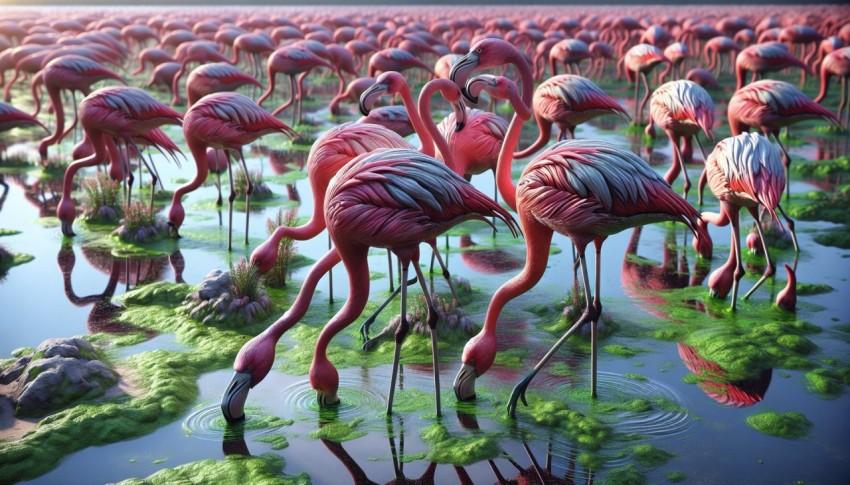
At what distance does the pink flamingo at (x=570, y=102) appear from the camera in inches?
316

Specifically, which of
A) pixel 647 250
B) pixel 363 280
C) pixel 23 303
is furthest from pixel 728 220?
pixel 23 303

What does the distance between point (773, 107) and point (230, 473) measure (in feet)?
22.5

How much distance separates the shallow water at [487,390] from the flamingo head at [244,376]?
13 cm

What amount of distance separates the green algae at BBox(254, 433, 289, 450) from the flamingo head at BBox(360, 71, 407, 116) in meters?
1.99

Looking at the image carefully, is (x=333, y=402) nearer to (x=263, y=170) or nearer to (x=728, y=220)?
(x=728, y=220)

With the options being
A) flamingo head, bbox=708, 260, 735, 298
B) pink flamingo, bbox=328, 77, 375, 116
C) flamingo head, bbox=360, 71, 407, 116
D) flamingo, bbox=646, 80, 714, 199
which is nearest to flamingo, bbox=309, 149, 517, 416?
flamingo head, bbox=360, 71, 407, 116

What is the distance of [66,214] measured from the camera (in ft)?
28.7

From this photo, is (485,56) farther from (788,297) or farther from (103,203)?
(103,203)

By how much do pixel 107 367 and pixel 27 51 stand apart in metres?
12.2

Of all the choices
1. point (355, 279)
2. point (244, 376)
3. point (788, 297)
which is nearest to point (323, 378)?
point (244, 376)

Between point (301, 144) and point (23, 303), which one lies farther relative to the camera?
point (301, 144)

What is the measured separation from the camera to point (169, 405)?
5.00 m

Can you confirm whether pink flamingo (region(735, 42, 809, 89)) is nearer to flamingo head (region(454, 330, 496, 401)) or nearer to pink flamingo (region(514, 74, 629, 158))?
pink flamingo (region(514, 74, 629, 158))

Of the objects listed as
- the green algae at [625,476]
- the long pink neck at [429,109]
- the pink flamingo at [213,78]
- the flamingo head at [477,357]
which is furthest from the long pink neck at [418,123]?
the pink flamingo at [213,78]
